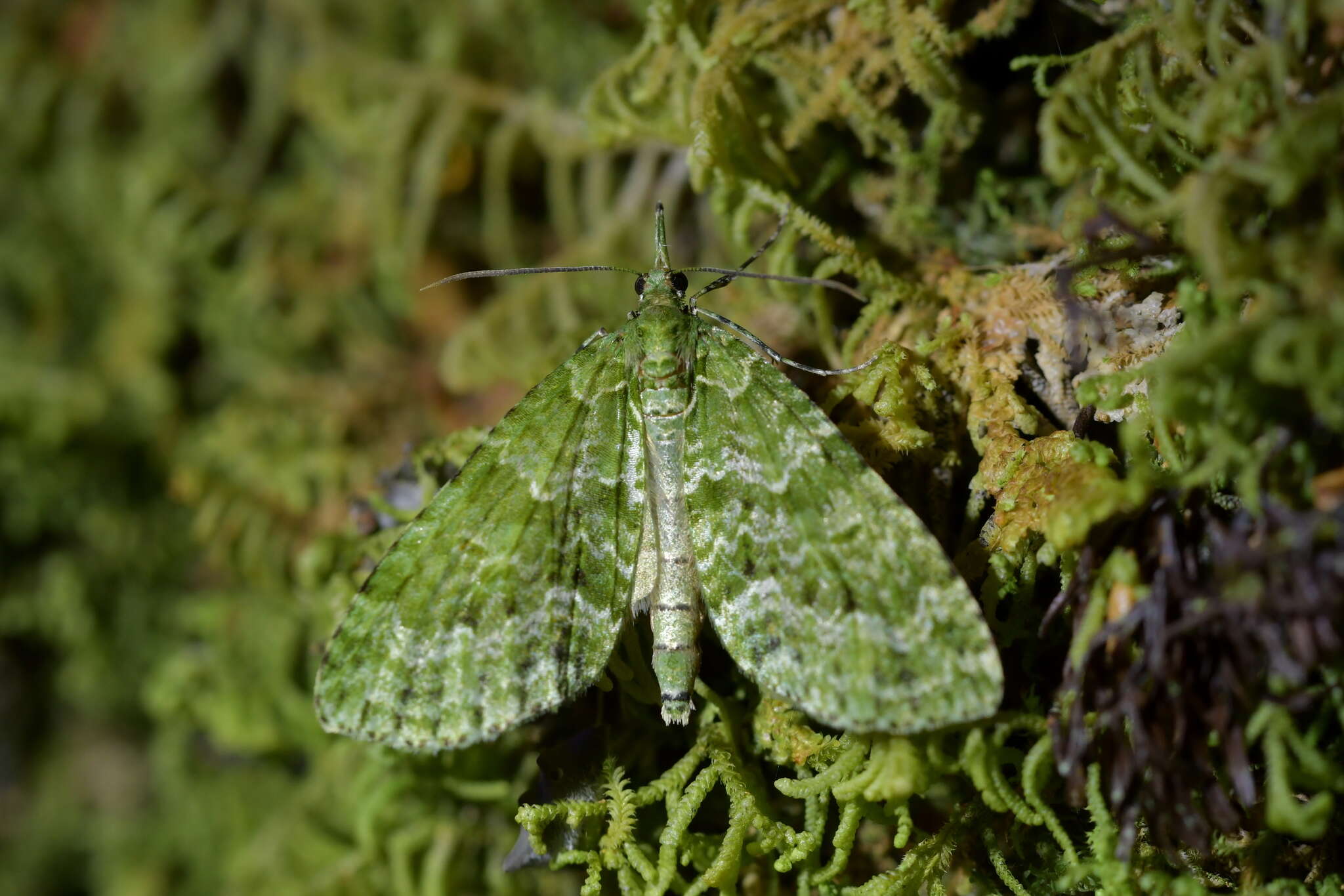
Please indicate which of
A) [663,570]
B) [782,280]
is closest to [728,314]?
[782,280]

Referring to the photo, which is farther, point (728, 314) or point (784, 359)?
point (728, 314)

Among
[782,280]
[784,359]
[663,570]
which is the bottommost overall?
[663,570]

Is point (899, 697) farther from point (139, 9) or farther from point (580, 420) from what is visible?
point (139, 9)

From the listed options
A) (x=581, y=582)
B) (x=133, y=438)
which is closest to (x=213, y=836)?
(x=133, y=438)

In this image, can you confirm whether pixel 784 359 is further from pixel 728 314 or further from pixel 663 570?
pixel 663 570

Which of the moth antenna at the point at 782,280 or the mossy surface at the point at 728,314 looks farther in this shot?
the moth antenna at the point at 782,280
